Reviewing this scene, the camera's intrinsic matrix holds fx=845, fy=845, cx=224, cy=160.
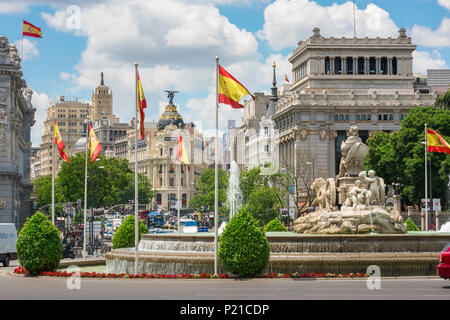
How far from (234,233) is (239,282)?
2.42 metres

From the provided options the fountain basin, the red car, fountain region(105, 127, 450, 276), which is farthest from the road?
fountain region(105, 127, 450, 276)

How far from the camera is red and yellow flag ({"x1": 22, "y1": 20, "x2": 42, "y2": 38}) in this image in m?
73.9

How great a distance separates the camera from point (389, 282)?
1207 inches

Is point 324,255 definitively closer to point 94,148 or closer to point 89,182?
point 94,148

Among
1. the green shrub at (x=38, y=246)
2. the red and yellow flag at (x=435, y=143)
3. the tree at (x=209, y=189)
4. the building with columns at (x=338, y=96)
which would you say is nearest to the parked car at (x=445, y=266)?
the green shrub at (x=38, y=246)

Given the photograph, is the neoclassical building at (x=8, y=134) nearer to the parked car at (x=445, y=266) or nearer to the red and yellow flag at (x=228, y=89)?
the red and yellow flag at (x=228, y=89)

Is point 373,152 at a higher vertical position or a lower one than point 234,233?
higher

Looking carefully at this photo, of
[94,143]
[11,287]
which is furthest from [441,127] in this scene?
[11,287]

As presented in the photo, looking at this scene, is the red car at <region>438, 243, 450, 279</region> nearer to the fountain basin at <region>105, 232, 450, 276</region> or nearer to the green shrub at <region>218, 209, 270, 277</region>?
the fountain basin at <region>105, 232, 450, 276</region>

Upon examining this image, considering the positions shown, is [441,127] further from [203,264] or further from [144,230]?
[203,264]

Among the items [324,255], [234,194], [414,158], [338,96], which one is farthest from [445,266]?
[338,96]

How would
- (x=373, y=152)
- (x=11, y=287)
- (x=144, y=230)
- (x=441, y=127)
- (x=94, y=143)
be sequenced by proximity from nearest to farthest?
(x=11, y=287)
(x=144, y=230)
(x=94, y=143)
(x=441, y=127)
(x=373, y=152)

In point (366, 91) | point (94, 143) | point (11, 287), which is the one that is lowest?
point (11, 287)
